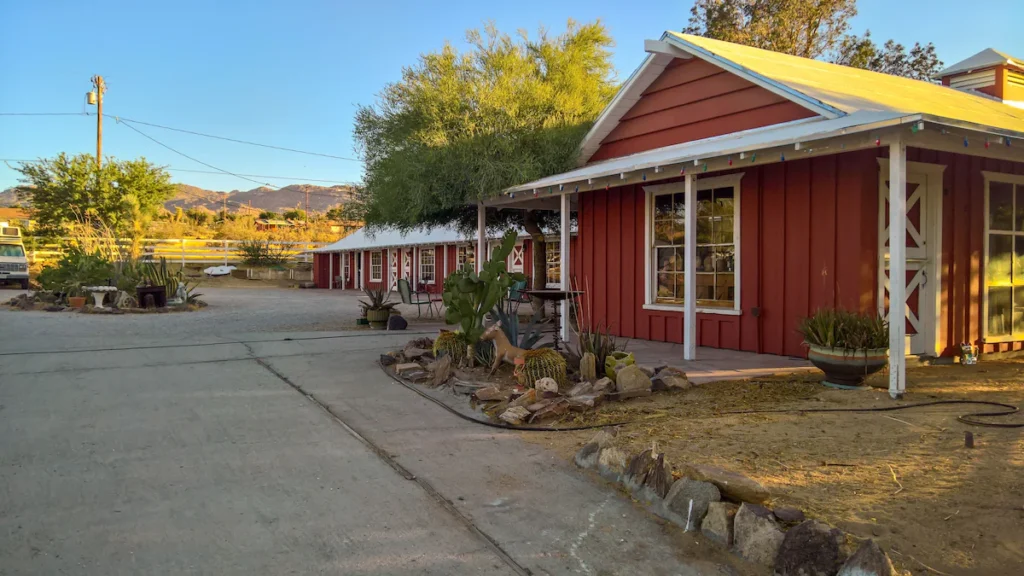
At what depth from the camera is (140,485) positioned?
3.99 meters

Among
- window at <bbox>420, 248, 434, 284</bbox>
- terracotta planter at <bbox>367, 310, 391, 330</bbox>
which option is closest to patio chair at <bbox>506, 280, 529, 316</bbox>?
terracotta planter at <bbox>367, 310, 391, 330</bbox>

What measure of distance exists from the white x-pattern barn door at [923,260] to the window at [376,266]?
83.4 ft

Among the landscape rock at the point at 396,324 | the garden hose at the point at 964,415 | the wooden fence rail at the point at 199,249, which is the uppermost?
the wooden fence rail at the point at 199,249

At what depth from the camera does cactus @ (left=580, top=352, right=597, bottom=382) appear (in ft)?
21.3

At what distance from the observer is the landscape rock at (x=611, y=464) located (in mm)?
4031

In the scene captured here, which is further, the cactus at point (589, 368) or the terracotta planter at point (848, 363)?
the cactus at point (589, 368)

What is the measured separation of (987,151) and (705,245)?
330 cm

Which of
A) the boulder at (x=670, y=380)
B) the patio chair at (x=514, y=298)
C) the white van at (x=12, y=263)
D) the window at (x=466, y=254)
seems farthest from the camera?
the white van at (x=12, y=263)

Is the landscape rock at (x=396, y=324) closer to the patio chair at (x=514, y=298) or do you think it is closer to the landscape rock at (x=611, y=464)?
the patio chair at (x=514, y=298)

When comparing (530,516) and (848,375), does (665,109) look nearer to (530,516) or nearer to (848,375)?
(848,375)

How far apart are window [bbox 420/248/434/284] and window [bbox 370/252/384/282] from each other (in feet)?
12.8

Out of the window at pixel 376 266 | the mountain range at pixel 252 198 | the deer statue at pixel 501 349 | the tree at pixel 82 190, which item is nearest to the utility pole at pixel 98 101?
the tree at pixel 82 190

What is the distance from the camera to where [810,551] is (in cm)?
278

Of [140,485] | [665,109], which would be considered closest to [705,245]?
[665,109]
